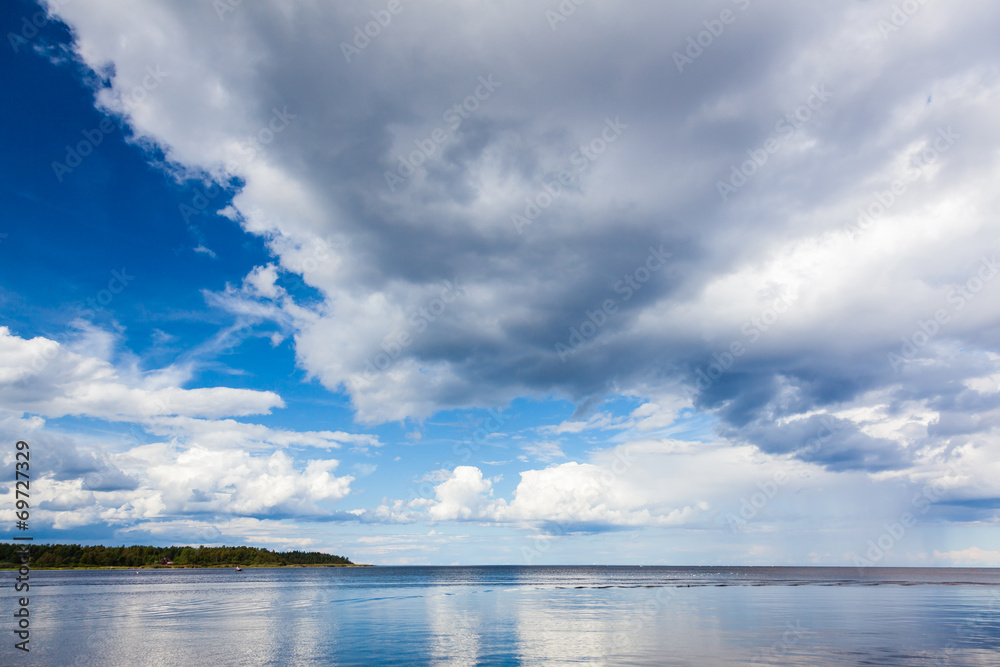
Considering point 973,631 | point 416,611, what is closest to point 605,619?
point 416,611

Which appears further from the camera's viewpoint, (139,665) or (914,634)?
(914,634)

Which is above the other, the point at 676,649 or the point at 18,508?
the point at 18,508

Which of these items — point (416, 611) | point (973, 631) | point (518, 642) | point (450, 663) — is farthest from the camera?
point (416, 611)

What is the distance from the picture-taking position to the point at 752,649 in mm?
40344

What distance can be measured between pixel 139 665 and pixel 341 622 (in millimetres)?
27544

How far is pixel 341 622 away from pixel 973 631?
6497 cm

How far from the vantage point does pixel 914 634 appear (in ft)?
157

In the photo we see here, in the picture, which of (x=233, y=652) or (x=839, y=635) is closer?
(x=233, y=652)

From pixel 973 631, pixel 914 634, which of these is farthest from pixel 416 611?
pixel 973 631

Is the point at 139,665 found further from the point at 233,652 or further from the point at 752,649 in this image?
the point at 752,649

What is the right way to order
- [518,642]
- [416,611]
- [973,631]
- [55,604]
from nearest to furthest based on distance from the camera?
[518,642] < [973,631] < [416,611] < [55,604]

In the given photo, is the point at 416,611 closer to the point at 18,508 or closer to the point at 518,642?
the point at 518,642

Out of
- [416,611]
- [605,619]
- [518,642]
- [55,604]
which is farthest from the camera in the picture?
[55,604]

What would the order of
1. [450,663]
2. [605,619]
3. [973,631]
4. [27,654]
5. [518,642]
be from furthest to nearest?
[605,619] < [973,631] < [518,642] < [27,654] < [450,663]
